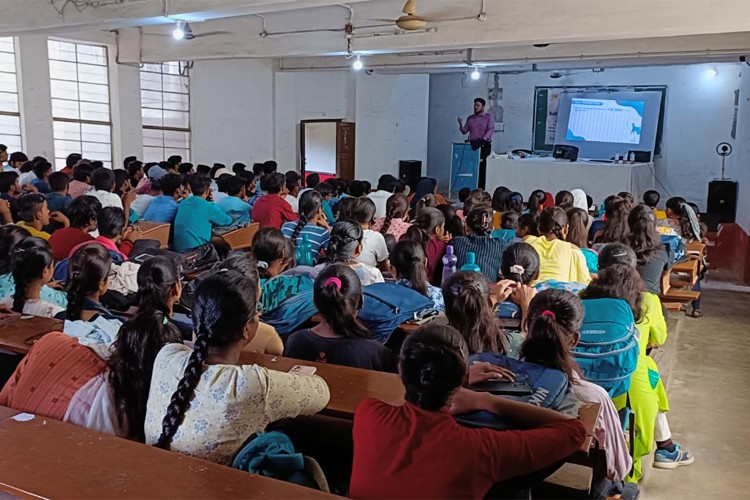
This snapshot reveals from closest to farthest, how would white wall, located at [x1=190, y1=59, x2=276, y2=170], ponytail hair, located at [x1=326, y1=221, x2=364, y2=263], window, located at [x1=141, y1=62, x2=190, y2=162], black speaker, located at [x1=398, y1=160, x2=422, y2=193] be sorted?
ponytail hair, located at [x1=326, y1=221, x2=364, y2=263] → window, located at [x1=141, y1=62, x2=190, y2=162] → white wall, located at [x1=190, y1=59, x2=276, y2=170] → black speaker, located at [x1=398, y1=160, x2=422, y2=193]

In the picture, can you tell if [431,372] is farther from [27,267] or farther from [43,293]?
[43,293]

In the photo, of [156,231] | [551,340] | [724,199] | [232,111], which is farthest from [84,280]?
[724,199]

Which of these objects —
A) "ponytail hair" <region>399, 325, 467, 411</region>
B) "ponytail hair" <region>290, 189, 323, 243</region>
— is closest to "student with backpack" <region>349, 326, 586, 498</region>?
"ponytail hair" <region>399, 325, 467, 411</region>

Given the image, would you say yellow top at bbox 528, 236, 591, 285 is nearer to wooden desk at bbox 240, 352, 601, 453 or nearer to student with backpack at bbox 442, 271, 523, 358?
student with backpack at bbox 442, 271, 523, 358

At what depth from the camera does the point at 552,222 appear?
164 inches

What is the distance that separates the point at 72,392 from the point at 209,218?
360cm

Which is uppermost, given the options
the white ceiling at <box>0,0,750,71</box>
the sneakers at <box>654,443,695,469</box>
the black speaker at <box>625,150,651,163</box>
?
the white ceiling at <box>0,0,750,71</box>

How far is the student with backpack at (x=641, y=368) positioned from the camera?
2891mm

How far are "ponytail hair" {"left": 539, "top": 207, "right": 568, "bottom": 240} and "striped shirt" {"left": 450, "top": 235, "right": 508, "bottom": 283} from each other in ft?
0.98

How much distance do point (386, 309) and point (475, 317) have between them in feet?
2.05

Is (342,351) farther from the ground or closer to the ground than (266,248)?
closer to the ground

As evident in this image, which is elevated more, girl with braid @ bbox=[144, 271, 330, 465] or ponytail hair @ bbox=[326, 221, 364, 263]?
ponytail hair @ bbox=[326, 221, 364, 263]

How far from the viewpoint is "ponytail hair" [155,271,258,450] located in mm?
1711

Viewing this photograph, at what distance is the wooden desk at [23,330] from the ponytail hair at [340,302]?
946 mm
